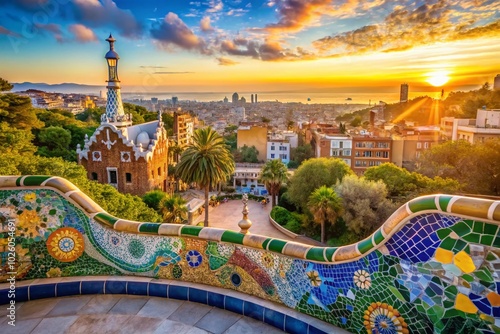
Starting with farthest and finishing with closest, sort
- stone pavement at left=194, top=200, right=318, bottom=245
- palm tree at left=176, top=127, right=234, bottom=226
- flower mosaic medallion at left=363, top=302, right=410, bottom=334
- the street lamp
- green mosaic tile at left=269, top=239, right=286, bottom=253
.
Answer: the street lamp < stone pavement at left=194, top=200, right=318, bottom=245 < palm tree at left=176, top=127, right=234, bottom=226 < green mosaic tile at left=269, top=239, right=286, bottom=253 < flower mosaic medallion at left=363, top=302, right=410, bottom=334

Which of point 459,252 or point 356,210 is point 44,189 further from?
point 356,210

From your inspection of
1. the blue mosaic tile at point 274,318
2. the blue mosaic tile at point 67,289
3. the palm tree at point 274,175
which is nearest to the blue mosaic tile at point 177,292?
the blue mosaic tile at point 274,318

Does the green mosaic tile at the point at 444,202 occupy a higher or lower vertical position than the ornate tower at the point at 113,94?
lower

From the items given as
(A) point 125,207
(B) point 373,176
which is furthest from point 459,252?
(B) point 373,176

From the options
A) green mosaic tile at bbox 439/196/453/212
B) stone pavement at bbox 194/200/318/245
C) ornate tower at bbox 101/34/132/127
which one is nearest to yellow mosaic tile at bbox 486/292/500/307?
green mosaic tile at bbox 439/196/453/212

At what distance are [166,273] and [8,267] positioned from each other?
173 cm

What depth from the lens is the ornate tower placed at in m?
24.5

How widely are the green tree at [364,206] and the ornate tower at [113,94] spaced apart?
1557cm

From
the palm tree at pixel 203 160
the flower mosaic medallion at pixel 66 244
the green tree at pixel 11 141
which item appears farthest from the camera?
the palm tree at pixel 203 160

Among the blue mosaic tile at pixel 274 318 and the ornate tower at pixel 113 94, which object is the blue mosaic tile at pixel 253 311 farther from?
the ornate tower at pixel 113 94

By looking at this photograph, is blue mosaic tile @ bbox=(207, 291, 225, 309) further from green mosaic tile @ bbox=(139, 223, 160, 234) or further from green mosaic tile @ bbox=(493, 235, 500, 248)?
green mosaic tile @ bbox=(493, 235, 500, 248)

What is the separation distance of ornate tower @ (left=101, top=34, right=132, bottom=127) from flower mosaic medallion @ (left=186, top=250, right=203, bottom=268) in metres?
22.8

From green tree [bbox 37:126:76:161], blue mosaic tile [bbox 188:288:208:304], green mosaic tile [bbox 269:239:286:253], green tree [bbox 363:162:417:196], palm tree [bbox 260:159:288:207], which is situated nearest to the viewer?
green mosaic tile [bbox 269:239:286:253]

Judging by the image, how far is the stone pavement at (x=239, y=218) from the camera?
23294 mm
